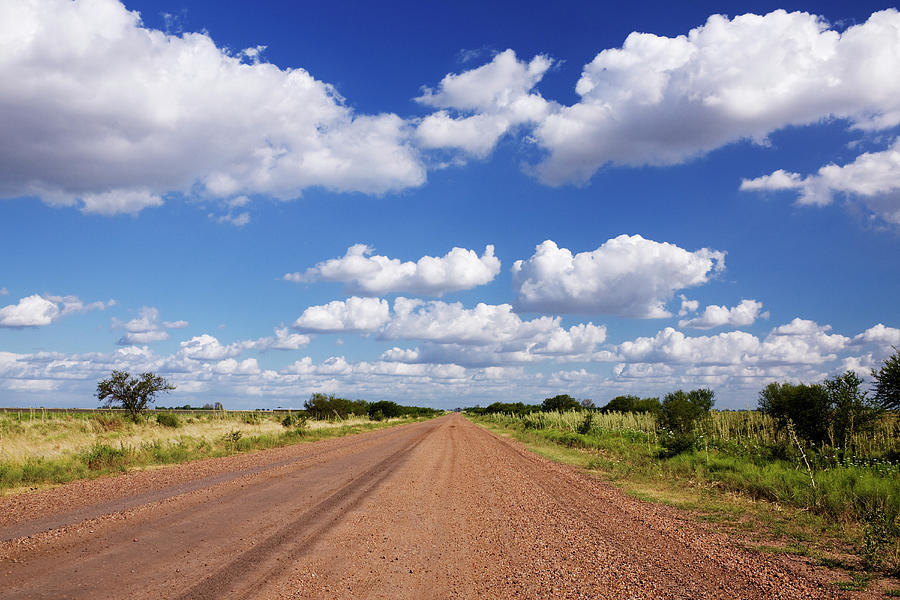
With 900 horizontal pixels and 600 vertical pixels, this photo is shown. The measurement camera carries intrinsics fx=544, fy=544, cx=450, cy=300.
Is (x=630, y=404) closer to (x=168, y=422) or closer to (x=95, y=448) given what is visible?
(x=168, y=422)

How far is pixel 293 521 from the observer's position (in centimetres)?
971

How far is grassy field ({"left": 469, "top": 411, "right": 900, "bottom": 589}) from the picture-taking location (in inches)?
345

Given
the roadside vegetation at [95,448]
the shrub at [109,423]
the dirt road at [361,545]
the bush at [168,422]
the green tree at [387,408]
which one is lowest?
the green tree at [387,408]

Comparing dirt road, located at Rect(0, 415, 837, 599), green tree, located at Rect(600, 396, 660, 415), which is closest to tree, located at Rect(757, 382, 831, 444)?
dirt road, located at Rect(0, 415, 837, 599)

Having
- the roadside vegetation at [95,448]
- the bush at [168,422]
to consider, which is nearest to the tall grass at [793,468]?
the roadside vegetation at [95,448]

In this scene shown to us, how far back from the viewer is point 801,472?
14.4m

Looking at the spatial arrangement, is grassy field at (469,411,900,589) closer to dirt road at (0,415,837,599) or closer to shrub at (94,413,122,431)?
dirt road at (0,415,837,599)

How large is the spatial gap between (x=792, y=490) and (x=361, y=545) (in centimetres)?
1050

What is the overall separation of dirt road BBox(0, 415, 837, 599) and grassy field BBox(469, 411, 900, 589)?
1.28 m

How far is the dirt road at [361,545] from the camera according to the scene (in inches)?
251

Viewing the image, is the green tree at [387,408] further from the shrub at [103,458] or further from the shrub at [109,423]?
the shrub at [103,458]

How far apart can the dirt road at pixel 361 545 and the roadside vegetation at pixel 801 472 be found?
1.63 meters

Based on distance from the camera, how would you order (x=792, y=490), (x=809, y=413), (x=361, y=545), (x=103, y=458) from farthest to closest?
1. (x=809, y=413)
2. (x=103, y=458)
3. (x=792, y=490)
4. (x=361, y=545)

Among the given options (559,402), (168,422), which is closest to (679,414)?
(168,422)
